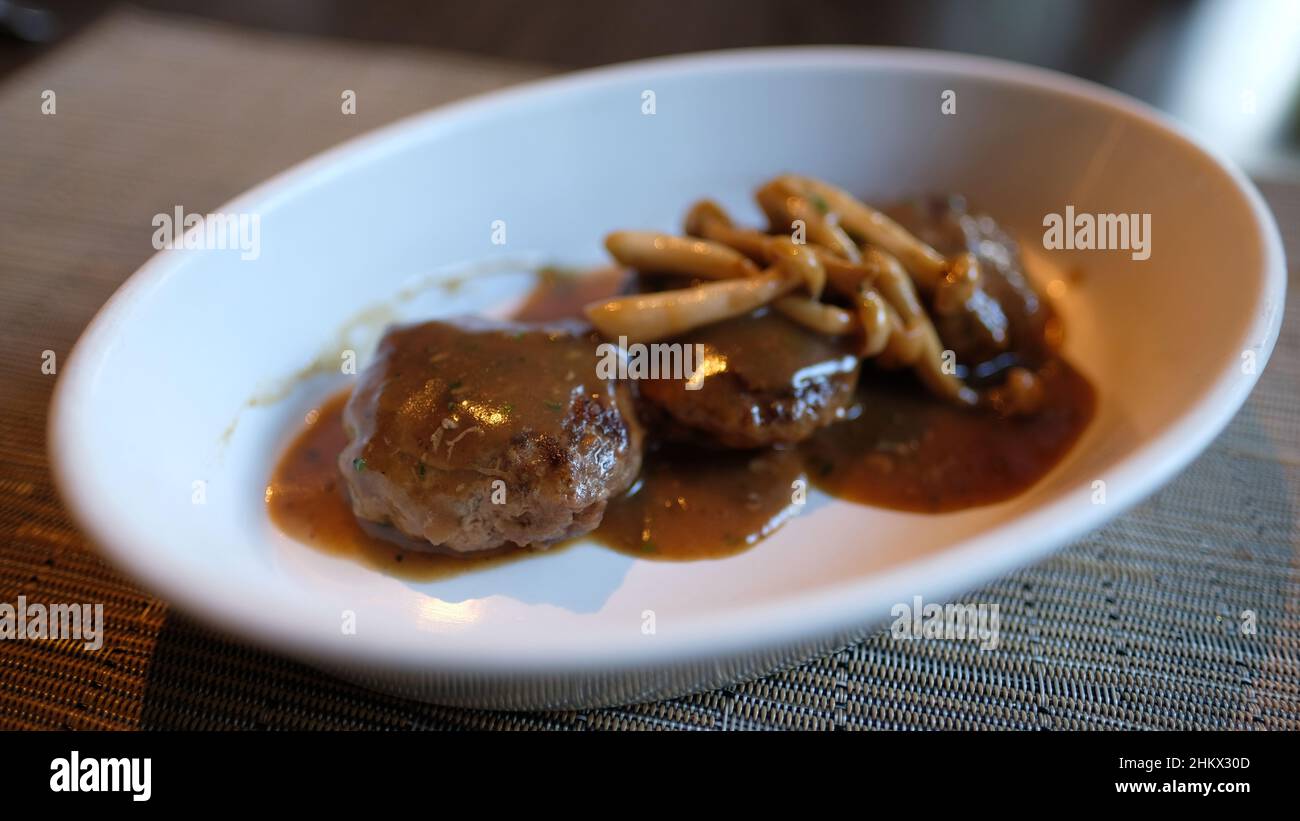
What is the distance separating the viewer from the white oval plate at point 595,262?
1357 mm

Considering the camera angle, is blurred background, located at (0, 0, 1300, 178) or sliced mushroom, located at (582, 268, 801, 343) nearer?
sliced mushroom, located at (582, 268, 801, 343)

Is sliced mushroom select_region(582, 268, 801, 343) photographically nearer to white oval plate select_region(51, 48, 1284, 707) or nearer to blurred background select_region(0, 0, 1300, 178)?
white oval plate select_region(51, 48, 1284, 707)

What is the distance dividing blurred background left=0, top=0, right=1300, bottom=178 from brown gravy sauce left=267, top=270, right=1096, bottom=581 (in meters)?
1.99

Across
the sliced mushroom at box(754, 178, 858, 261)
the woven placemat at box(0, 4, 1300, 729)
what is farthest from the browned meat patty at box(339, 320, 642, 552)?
the sliced mushroom at box(754, 178, 858, 261)

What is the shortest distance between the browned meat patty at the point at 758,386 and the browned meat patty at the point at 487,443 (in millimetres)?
142

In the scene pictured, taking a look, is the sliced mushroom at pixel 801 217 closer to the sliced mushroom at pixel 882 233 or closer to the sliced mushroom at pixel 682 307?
the sliced mushroom at pixel 882 233

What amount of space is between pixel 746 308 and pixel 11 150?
8.17 ft

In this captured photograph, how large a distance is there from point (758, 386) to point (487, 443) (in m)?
0.62

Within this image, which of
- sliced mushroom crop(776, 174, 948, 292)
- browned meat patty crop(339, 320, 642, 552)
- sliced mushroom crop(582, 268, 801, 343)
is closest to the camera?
browned meat patty crop(339, 320, 642, 552)

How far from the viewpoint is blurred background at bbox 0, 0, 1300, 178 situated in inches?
146

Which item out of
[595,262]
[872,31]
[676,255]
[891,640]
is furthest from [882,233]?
[872,31]

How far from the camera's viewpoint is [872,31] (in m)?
4.08

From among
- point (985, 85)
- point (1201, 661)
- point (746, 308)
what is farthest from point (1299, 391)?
point (746, 308)

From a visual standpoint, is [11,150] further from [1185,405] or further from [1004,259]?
[1185,405]
